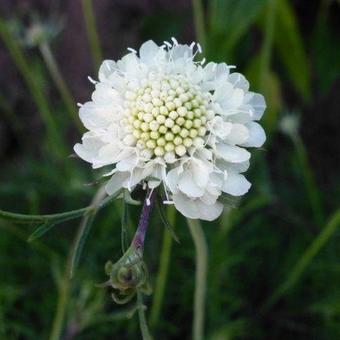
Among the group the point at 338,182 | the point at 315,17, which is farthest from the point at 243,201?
the point at 315,17

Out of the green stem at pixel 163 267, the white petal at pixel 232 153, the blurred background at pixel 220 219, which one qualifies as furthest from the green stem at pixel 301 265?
the white petal at pixel 232 153

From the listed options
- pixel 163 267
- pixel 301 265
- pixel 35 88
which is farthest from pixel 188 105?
pixel 35 88

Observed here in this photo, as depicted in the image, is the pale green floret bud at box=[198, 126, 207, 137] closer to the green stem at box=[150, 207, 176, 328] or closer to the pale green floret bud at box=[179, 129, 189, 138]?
the pale green floret bud at box=[179, 129, 189, 138]

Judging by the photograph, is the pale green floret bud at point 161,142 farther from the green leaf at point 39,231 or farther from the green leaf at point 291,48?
the green leaf at point 291,48

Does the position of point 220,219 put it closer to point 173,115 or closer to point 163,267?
point 163,267

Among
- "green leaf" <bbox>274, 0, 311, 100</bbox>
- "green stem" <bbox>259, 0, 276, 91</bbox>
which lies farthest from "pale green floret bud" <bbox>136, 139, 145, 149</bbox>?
"green leaf" <bbox>274, 0, 311, 100</bbox>

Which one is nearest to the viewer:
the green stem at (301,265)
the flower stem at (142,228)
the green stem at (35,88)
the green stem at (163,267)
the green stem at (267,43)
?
the flower stem at (142,228)

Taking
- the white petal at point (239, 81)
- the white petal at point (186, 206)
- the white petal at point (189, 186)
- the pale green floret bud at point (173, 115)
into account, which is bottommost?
the white petal at point (186, 206)
